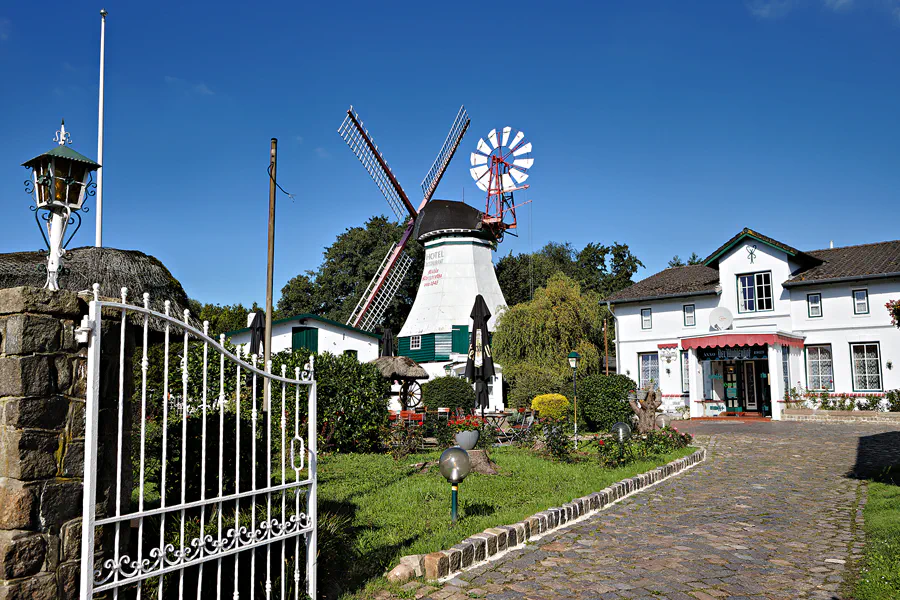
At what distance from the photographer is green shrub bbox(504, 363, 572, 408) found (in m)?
24.4

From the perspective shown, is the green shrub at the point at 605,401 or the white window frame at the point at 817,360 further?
the white window frame at the point at 817,360

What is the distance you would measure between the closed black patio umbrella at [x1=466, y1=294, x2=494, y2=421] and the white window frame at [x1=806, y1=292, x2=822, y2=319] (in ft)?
46.6

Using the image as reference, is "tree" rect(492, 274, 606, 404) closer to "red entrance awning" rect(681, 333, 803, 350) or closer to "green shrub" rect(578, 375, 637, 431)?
"red entrance awning" rect(681, 333, 803, 350)

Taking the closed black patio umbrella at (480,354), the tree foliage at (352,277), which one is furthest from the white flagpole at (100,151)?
the tree foliage at (352,277)

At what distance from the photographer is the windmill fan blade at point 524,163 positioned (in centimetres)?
3165

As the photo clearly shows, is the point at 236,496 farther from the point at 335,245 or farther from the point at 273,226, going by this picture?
the point at 335,245

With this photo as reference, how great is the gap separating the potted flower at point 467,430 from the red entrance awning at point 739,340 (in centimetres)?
1259

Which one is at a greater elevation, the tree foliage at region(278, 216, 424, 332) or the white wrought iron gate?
the tree foliage at region(278, 216, 424, 332)

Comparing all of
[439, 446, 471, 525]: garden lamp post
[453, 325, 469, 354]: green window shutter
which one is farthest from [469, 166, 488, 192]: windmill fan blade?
[439, 446, 471, 525]: garden lamp post

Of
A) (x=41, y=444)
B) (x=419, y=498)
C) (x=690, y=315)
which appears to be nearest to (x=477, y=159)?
(x=690, y=315)

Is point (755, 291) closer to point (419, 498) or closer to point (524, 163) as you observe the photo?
point (524, 163)

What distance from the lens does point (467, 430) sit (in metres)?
13.4

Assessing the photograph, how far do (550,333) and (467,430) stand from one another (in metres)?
15.7

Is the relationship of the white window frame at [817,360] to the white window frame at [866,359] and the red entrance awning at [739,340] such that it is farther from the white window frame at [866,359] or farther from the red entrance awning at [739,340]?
the white window frame at [866,359]
